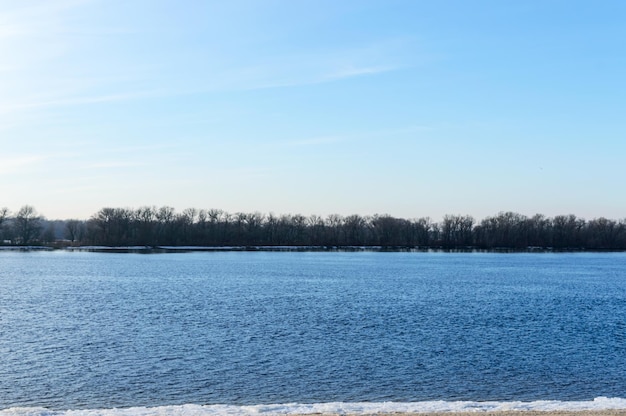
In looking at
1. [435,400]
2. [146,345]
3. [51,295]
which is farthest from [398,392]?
[51,295]

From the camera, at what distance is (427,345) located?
26844 millimetres

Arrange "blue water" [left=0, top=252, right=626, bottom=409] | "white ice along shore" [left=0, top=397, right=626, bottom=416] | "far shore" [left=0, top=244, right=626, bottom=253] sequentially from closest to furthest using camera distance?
"white ice along shore" [left=0, top=397, right=626, bottom=416], "blue water" [left=0, top=252, right=626, bottom=409], "far shore" [left=0, top=244, right=626, bottom=253]

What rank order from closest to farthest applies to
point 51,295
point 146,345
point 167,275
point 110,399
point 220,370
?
point 110,399
point 220,370
point 146,345
point 51,295
point 167,275

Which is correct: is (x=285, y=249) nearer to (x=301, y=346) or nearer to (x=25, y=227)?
(x=25, y=227)

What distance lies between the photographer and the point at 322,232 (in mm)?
187625

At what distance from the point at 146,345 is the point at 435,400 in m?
12.2

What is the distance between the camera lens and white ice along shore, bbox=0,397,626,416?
50.5 feet

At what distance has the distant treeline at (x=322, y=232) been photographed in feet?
547

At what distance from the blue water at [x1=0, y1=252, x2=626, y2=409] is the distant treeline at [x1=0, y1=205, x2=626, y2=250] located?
397ft

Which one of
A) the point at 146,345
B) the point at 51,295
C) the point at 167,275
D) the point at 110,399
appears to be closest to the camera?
the point at 110,399

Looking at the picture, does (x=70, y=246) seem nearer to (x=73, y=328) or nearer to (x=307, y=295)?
(x=307, y=295)

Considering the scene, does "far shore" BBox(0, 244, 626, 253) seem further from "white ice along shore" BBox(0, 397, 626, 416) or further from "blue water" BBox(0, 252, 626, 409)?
"white ice along shore" BBox(0, 397, 626, 416)

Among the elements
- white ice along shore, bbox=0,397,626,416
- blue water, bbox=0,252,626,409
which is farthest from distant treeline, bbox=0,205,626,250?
white ice along shore, bbox=0,397,626,416

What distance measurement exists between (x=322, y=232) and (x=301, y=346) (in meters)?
161
